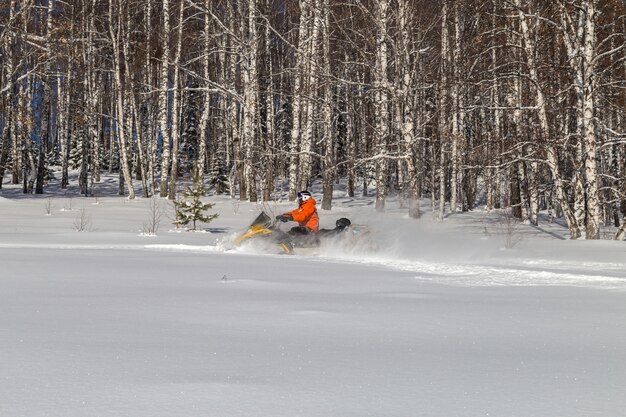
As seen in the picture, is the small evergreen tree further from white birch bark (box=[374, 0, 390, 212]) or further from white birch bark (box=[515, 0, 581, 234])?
white birch bark (box=[515, 0, 581, 234])

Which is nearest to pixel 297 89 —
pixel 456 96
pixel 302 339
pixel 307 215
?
pixel 456 96

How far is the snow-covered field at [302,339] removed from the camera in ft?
9.75

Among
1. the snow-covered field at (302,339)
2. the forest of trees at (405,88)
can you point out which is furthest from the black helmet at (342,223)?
the forest of trees at (405,88)

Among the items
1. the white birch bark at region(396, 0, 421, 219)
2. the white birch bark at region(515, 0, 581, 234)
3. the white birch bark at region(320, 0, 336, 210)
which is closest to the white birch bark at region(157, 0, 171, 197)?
the white birch bark at region(320, 0, 336, 210)

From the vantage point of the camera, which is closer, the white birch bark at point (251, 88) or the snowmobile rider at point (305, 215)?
the snowmobile rider at point (305, 215)

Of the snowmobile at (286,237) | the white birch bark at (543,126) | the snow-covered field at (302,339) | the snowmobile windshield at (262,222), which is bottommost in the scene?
the snow-covered field at (302,339)

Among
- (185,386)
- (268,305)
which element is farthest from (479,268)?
(185,386)

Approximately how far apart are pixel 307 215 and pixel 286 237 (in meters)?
0.90

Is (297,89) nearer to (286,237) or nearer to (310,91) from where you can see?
(310,91)

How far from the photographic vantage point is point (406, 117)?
72.4ft

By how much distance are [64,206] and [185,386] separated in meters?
24.0

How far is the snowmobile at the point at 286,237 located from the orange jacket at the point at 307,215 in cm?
57

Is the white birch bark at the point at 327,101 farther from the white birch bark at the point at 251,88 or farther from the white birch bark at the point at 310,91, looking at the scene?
the white birch bark at the point at 251,88

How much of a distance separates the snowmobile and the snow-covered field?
284 centimetres
